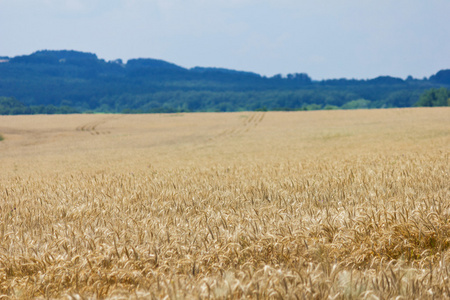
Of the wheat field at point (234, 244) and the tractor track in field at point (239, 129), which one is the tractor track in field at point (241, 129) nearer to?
the tractor track in field at point (239, 129)

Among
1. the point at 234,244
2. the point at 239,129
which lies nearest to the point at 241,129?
the point at 239,129

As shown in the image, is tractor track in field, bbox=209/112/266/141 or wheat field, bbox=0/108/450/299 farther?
tractor track in field, bbox=209/112/266/141

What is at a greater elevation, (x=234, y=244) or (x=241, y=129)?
(x=234, y=244)

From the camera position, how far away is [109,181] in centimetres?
884

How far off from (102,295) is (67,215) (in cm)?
326

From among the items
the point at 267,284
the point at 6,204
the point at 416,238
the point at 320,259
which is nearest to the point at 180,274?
the point at 267,284

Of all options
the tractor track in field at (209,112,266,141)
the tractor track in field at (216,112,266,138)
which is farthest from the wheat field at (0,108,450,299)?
the tractor track in field at (216,112,266,138)

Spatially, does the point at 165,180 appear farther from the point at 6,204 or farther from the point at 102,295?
the point at 102,295

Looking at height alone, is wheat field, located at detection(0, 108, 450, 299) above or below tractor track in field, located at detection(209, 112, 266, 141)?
above

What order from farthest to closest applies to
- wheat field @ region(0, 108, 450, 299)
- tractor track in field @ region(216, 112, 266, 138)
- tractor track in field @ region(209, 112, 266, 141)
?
tractor track in field @ region(216, 112, 266, 138) < tractor track in field @ region(209, 112, 266, 141) < wheat field @ region(0, 108, 450, 299)

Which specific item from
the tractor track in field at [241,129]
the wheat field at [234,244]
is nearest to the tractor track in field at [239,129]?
the tractor track in field at [241,129]

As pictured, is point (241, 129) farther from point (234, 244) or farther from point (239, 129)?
point (234, 244)

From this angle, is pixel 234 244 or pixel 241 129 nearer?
pixel 234 244

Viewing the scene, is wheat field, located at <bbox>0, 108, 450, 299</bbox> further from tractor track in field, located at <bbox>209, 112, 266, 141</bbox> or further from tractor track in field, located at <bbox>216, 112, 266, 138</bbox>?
tractor track in field, located at <bbox>216, 112, 266, 138</bbox>
